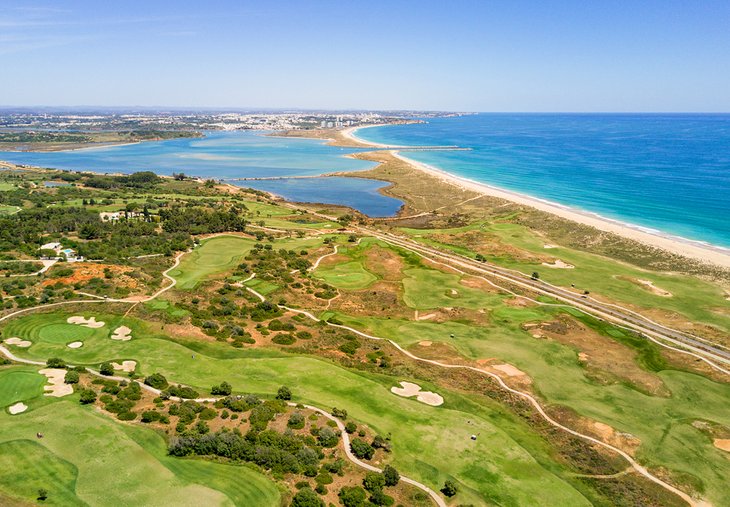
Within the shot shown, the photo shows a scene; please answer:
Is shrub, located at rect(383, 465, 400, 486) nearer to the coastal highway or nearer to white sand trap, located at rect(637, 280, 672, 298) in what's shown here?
the coastal highway

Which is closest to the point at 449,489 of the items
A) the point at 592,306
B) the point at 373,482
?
the point at 373,482

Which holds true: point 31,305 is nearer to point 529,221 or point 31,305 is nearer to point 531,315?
point 531,315

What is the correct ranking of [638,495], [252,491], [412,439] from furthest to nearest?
[412,439], [638,495], [252,491]

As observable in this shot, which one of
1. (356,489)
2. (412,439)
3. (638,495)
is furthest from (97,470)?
(638,495)

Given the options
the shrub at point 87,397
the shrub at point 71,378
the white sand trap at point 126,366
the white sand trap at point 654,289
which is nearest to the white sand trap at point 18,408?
the shrub at point 71,378

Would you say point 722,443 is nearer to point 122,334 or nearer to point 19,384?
point 122,334

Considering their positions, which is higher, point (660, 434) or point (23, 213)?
point (23, 213)

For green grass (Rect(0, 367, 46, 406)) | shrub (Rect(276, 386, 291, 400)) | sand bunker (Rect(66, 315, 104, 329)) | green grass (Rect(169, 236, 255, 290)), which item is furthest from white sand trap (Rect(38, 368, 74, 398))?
green grass (Rect(169, 236, 255, 290))
